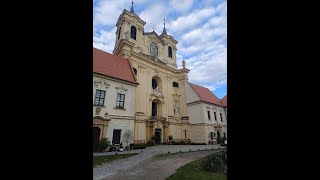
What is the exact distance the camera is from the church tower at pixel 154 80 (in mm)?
26406

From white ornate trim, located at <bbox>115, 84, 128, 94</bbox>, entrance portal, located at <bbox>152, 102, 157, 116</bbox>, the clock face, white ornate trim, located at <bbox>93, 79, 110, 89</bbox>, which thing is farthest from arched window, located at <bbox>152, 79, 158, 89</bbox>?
white ornate trim, located at <bbox>93, 79, 110, 89</bbox>

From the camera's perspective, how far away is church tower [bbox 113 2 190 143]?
86.6 ft

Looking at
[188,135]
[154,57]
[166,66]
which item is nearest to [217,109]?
[188,135]

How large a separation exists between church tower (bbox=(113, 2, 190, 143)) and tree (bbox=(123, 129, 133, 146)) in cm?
342

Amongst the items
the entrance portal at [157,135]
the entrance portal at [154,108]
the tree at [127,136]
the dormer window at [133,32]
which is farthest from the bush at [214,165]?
the dormer window at [133,32]

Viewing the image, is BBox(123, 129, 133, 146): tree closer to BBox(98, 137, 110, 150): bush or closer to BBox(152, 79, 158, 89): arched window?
BBox(98, 137, 110, 150): bush

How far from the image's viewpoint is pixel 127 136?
2044cm

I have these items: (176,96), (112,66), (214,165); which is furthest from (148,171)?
(176,96)

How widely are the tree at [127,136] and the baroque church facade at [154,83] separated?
11.3 ft

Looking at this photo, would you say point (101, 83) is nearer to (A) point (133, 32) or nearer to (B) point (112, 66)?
(B) point (112, 66)

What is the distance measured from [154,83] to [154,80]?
20.5 inches
